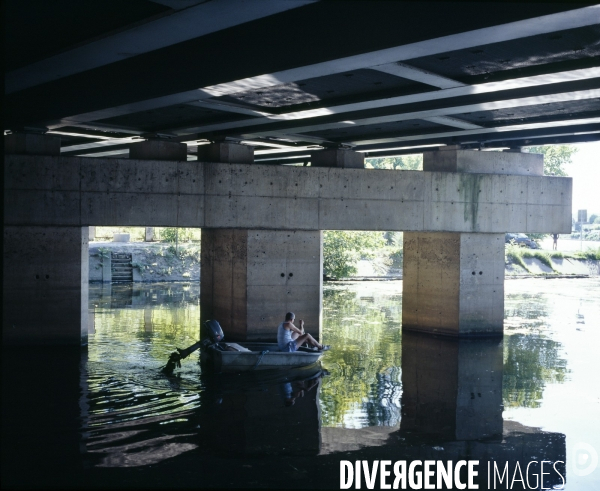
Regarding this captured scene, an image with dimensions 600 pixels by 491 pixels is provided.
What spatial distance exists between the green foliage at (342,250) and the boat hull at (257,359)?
24.5 metres

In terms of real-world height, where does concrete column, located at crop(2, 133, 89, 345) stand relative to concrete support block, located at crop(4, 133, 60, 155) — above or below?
below

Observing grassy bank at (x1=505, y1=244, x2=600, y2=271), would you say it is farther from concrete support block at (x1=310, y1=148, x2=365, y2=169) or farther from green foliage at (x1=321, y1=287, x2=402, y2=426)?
concrete support block at (x1=310, y1=148, x2=365, y2=169)

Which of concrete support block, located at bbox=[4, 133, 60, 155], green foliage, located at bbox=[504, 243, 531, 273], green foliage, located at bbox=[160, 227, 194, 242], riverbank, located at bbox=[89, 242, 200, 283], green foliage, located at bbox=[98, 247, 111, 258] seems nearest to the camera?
concrete support block, located at bbox=[4, 133, 60, 155]

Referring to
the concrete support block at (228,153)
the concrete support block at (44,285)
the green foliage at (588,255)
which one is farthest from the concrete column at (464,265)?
the green foliage at (588,255)

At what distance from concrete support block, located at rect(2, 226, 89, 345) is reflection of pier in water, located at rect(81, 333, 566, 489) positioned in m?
5.61

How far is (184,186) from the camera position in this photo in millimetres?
19578

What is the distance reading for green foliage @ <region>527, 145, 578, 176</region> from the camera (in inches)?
2798

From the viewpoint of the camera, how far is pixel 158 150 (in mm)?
20625

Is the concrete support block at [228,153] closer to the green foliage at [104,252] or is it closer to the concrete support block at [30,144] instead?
the concrete support block at [30,144]

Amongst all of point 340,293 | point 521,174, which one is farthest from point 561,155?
point 521,174

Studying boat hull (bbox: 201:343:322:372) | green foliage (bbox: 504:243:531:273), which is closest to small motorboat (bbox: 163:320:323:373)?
boat hull (bbox: 201:343:322:372)

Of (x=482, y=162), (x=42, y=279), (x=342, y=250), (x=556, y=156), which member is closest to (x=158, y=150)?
(x=42, y=279)

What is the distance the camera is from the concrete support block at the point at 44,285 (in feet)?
60.8

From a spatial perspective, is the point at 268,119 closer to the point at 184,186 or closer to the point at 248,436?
the point at 184,186
